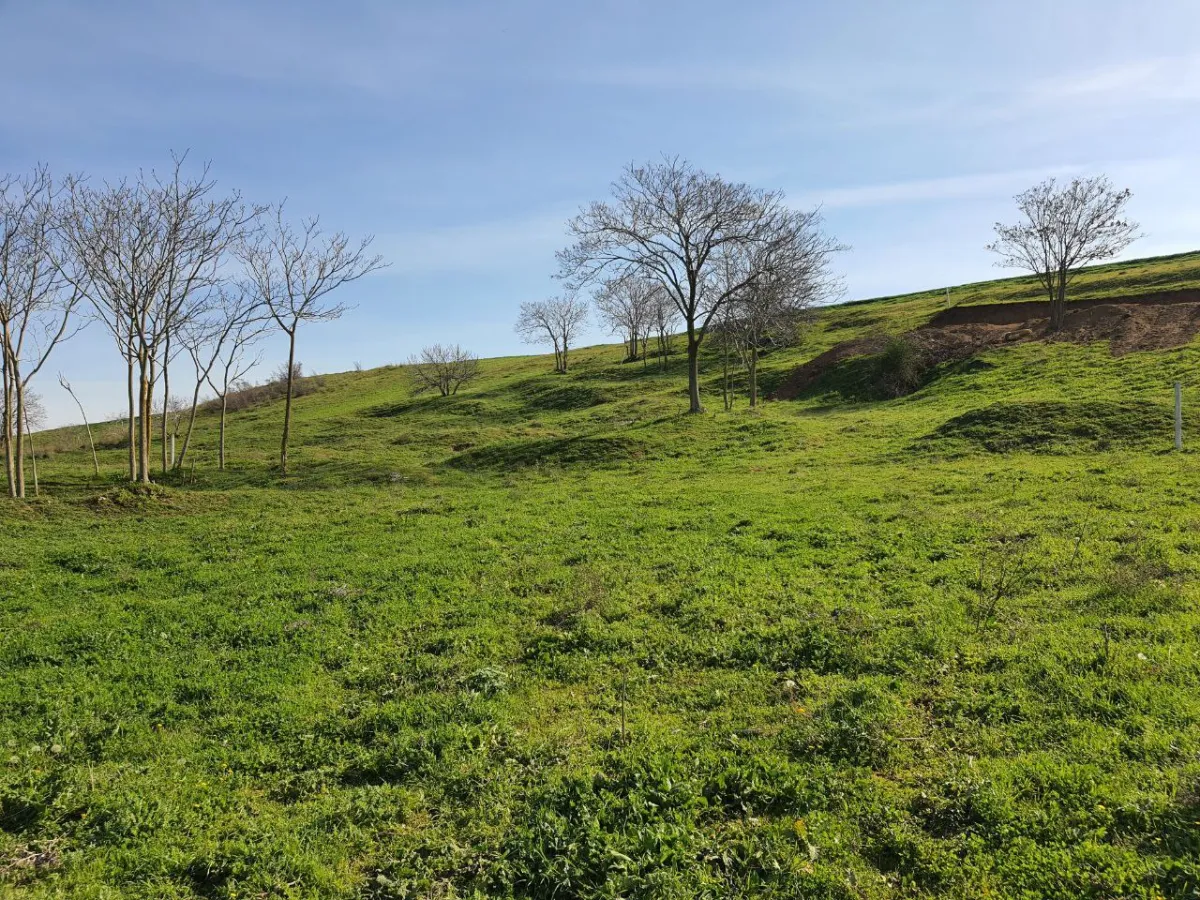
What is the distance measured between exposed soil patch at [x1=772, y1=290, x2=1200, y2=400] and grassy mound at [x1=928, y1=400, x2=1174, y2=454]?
1214cm

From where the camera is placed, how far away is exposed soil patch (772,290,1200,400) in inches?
1222

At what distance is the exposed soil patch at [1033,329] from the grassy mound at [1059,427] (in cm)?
1214

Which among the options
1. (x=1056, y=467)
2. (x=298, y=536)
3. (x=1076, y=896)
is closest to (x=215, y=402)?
(x=298, y=536)

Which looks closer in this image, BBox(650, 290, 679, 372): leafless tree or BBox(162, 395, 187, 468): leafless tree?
BBox(162, 395, 187, 468): leafless tree

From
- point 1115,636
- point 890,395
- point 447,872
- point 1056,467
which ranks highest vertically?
point 890,395

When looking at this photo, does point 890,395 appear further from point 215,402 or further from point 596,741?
point 215,402

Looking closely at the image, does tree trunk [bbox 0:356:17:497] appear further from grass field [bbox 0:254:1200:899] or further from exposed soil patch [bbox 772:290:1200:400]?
exposed soil patch [bbox 772:290:1200:400]

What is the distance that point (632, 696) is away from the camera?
6898 millimetres

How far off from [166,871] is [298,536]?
11321 millimetres

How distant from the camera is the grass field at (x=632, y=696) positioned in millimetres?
4484

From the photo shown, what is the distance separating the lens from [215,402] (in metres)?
68.1

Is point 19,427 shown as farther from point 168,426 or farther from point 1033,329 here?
point 1033,329

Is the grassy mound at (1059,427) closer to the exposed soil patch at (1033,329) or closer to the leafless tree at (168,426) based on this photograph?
the exposed soil patch at (1033,329)

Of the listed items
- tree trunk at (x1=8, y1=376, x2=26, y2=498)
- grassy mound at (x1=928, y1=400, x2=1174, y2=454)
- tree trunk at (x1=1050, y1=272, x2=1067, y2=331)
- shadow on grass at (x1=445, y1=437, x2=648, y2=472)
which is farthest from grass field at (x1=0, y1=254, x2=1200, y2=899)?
tree trunk at (x1=1050, y1=272, x2=1067, y2=331)
